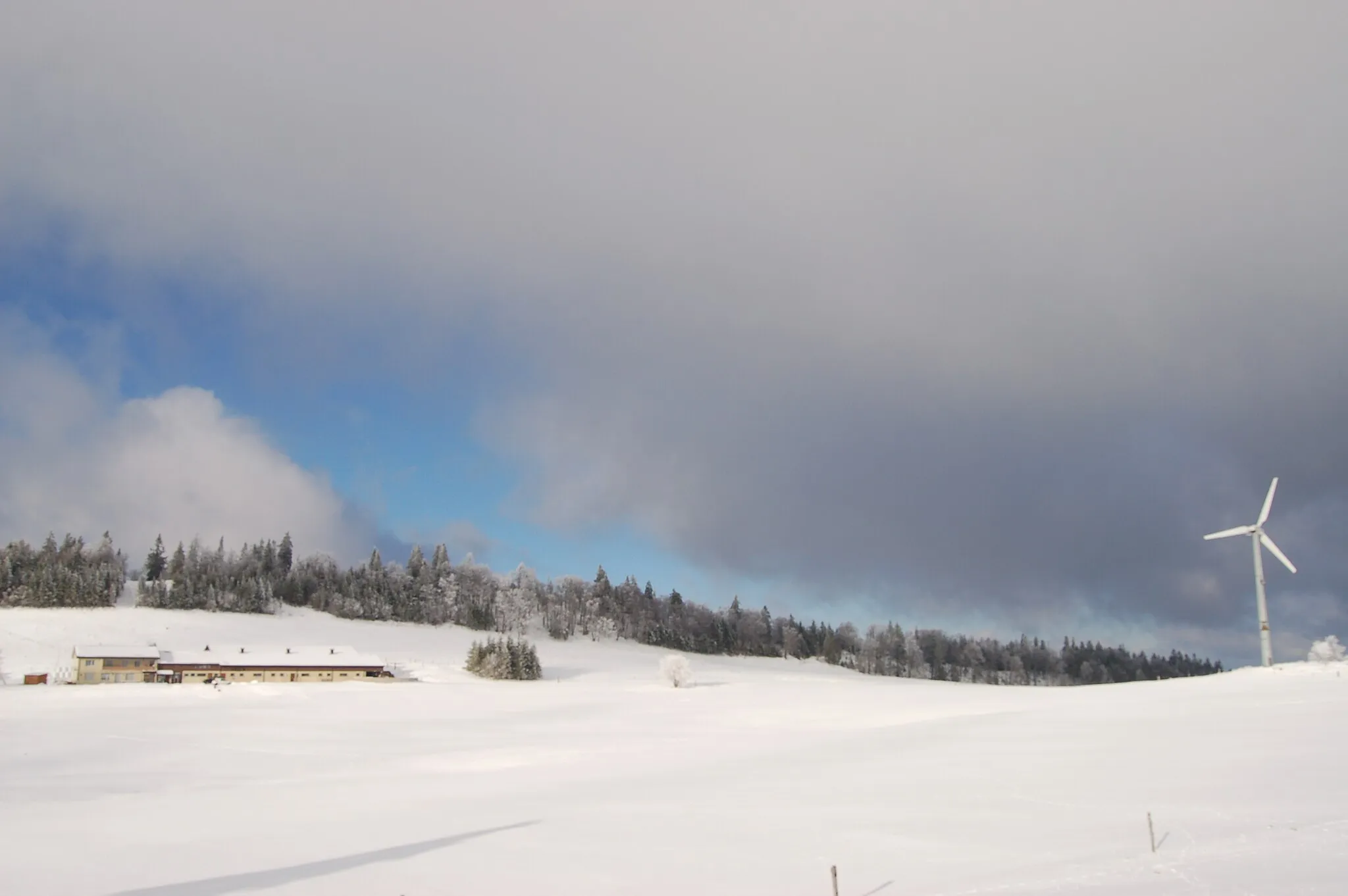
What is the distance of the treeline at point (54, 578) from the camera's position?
527ft

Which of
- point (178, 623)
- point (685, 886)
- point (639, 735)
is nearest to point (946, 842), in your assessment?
point (685, 886)

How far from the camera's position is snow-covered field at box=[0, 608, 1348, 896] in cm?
2352

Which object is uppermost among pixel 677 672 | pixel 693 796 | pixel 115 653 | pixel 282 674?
pixel 115 653

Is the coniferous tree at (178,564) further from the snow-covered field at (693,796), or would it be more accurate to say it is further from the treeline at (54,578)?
the snow-covered field at (693,796)

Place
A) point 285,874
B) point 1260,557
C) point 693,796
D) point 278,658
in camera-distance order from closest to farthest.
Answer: point 285,874, point 693,796, point 1260,557, point 278,658

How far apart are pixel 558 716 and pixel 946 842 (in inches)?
2235

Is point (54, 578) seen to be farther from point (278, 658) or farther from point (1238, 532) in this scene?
point (1238, 532)

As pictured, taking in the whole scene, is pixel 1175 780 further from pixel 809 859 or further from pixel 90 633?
pixel 90 633

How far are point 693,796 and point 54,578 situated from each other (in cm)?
17192

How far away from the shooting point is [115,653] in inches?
4434

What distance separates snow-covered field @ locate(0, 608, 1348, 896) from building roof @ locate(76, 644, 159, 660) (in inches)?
1156

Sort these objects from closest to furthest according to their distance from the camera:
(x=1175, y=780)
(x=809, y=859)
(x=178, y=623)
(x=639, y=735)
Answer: (x=809, y=859)
(x=1175, y=780)
(x=639, y=735)
(x=178, y=623)

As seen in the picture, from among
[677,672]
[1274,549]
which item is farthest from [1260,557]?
[677,672]

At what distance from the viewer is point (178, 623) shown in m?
155
